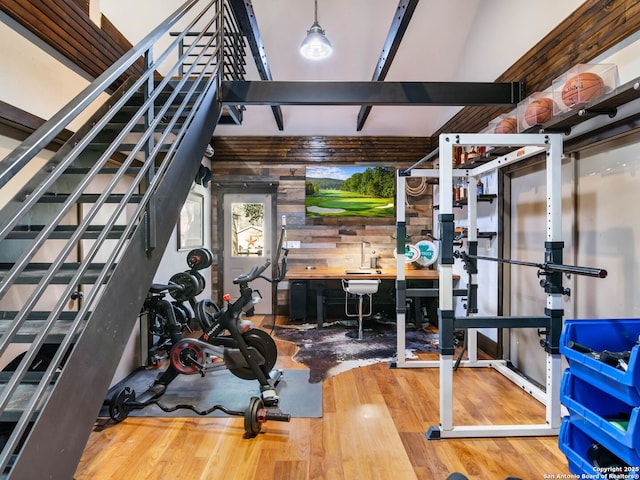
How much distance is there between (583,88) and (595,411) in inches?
74.2

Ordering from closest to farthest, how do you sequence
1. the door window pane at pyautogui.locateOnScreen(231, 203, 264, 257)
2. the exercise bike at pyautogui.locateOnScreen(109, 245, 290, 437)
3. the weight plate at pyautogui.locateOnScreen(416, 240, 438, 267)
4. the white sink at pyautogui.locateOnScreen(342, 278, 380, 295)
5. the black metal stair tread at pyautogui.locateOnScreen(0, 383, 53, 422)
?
the black metal stair tread at pyautogui.locateOnScreen(0, 383, 53, 422)
the exercise bike at pyautogui.locateOnScreen(109, 245, 290, 437)
the white sink at pyautogui.locateOnScreen(342, 278, 380, 295)
the weight plate at pyautogui.locateOnScreen(416, 240, 438, 267)
the door window pane at pyautogui.locateOnScreen(231, 203, 264, 257)

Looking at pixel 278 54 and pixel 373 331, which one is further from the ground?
pixel 278 54

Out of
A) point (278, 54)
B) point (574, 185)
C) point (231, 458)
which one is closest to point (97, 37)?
point (278, 54)

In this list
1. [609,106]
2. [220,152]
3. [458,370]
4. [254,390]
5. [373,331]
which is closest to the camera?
[609,106]

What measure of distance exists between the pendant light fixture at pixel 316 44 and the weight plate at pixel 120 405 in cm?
337

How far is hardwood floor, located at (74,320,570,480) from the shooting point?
6.50 feet

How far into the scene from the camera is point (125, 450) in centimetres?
218

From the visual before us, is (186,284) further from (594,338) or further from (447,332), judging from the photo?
(594,338)

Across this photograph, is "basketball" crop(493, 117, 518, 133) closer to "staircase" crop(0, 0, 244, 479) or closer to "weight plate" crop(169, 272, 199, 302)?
"staircase" crop(0, 0, 244, 479)

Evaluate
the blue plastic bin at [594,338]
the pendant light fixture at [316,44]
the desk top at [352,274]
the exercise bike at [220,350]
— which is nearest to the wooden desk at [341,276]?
the desk top at [352,274]

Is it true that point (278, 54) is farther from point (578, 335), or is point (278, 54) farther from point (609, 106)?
point (578, 335)

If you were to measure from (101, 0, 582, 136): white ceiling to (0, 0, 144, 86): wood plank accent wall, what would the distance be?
0.56 meters

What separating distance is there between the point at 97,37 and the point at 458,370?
4250mm

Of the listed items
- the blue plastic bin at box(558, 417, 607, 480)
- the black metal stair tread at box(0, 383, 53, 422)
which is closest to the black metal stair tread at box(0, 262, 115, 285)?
the black metal stair tread at box(0, 383, 53, 422)
